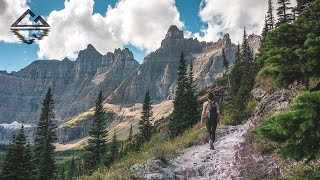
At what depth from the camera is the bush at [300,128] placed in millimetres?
5426

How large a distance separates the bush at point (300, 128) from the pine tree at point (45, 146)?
57.4 metres

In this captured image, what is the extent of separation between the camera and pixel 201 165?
15.0m

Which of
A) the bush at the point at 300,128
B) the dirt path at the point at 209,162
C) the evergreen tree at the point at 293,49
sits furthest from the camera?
the dirt path at the point at 209,162

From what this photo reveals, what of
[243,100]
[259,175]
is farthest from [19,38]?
[243,100]

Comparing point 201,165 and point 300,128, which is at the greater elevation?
point 300,128

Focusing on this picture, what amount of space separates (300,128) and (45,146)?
62428 millimetres

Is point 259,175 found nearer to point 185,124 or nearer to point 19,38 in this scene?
point 19,38

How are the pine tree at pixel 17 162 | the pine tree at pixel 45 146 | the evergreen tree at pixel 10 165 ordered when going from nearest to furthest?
the evergreen tree at pixel 10 165, the pine tree at pixel 17 162, the pine tree at pixel 45 146

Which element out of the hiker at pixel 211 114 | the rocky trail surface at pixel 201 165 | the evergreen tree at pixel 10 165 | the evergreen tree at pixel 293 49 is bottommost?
the evergreen tree at pixel 10 165

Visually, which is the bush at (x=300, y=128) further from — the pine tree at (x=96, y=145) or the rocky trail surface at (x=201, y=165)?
the pine tree at (x=96, y=145)

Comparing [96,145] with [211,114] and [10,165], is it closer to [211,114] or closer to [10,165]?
[10,165]

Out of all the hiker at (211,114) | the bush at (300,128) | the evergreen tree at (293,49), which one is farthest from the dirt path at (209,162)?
the bush at (300,128)

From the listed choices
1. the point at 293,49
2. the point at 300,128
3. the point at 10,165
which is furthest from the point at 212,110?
the point at 10,165

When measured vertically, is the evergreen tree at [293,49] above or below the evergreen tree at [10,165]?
above
